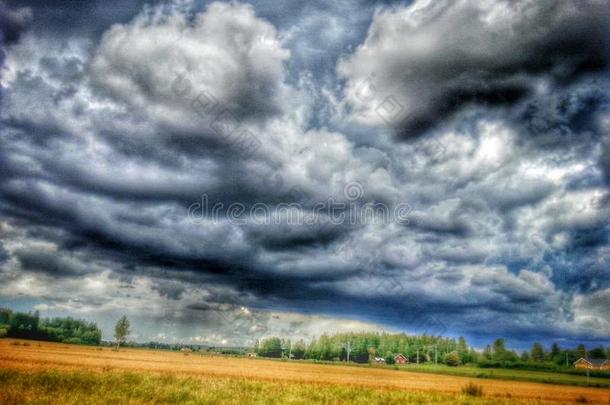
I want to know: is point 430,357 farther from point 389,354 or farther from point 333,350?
point 333,350

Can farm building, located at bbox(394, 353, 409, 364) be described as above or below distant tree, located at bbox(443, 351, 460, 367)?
below

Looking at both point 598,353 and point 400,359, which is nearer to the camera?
point 598,353

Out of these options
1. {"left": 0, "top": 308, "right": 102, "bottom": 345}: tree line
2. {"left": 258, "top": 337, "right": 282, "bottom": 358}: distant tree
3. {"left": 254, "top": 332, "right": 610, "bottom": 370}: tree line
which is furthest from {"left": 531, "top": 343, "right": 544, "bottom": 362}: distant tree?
{"left": 0, "top": 308, "right": 102, "bottom": 345}: tree line

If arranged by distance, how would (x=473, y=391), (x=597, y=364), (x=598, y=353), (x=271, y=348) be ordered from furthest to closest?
(x=271, y=348)
(x=598, y=353)
(x=597, y=364)
(x=473, y=391)

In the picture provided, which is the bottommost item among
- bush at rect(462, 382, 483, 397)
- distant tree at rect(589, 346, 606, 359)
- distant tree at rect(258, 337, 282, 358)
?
distant tree at rect(258, 337, 282, 358)

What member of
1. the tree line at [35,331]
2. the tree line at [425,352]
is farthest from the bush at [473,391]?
the tree line at [35,331]

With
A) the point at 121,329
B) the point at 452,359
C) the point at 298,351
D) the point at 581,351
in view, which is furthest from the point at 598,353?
the point at 121,329

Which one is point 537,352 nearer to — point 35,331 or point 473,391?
point 473,391

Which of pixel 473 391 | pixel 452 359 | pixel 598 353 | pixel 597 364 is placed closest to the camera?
pixel 473 391

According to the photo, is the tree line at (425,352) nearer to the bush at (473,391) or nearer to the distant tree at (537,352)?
the distant tree at (537,352)

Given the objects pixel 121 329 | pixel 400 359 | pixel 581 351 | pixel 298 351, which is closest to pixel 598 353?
pixel 581 351

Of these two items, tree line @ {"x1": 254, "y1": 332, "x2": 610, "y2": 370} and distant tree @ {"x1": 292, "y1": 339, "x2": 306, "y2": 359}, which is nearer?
tree line @ {"x1": 254, "y1": 332, "x2": 610, "y2": 370}

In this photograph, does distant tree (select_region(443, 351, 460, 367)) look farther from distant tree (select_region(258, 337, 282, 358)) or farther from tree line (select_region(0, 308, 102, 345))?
tree line (select_region(0, 308, 102, 345))

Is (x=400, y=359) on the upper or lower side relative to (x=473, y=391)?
lower
